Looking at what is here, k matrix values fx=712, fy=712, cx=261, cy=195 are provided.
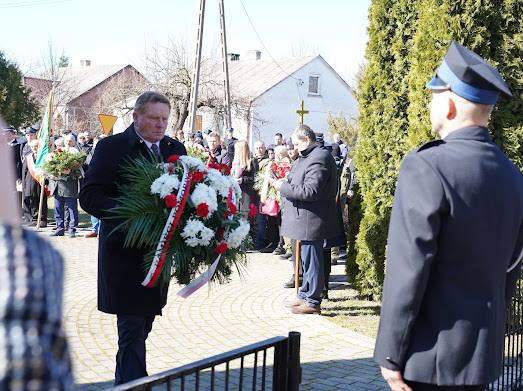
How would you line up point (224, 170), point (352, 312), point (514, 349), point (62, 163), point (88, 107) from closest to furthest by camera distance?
point (224, 170)
point (514, 349)
point (352, 312)
point (62, 163)
point (88, 107)

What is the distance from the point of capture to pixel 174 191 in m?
4.38

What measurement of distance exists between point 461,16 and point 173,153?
348 cm

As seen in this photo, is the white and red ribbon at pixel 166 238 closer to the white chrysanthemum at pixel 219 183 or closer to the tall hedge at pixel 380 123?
the white chrysanthemum at pixel 219 183

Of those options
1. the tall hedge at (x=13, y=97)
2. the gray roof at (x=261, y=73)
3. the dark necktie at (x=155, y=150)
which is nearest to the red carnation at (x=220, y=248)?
the dark necktie at (x=155, y=150)

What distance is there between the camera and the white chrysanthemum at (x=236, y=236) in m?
4.52

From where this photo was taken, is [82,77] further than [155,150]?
Yes

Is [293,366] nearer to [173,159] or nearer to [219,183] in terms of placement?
[219,183]

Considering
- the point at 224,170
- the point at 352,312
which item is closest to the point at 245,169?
the point at 352,312

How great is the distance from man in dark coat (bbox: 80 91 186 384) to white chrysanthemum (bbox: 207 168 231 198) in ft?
1.32

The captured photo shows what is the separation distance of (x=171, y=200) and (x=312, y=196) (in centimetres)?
375

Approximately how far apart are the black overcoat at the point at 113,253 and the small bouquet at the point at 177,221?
91mm

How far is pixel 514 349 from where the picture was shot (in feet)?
19.4

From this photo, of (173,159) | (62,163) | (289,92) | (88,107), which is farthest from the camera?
(88,107)

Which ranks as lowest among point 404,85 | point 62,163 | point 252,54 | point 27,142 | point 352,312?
point 352,312
